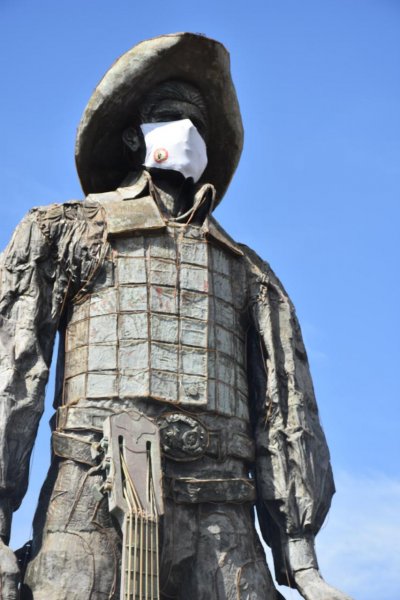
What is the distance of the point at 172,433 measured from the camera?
9.58m

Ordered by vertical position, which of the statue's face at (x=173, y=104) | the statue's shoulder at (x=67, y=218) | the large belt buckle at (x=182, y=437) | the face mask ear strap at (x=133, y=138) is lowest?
the large belt buckle at (x=182, y=437)

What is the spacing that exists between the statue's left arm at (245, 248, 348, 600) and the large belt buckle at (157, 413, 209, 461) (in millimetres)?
740

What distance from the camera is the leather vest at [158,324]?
9.76m

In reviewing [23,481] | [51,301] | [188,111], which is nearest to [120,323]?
[51,301]

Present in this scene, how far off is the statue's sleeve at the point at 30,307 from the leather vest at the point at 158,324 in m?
0.18

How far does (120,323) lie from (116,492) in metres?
1.49

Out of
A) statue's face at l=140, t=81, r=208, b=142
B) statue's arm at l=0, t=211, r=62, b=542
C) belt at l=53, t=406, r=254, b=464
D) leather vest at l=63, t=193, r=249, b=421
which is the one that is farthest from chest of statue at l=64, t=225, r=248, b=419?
statue's face at l=140, t=81, r=208, b=142

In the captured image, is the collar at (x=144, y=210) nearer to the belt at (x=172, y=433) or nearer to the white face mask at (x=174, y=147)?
the white face mask at (x=174, y=147)

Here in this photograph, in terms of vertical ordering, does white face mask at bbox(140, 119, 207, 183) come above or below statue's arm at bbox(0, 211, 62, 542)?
above

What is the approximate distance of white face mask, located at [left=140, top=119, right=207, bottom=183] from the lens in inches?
A: 424

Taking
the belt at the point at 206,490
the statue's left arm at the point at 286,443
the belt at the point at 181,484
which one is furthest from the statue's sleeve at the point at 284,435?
the belt at the point at 181,484

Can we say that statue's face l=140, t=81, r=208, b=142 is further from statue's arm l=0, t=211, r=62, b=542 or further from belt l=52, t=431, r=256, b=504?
belt l=52, t=431, r=256, b=504

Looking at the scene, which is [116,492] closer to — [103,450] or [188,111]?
[103,450]

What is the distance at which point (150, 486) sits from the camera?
9141mm
